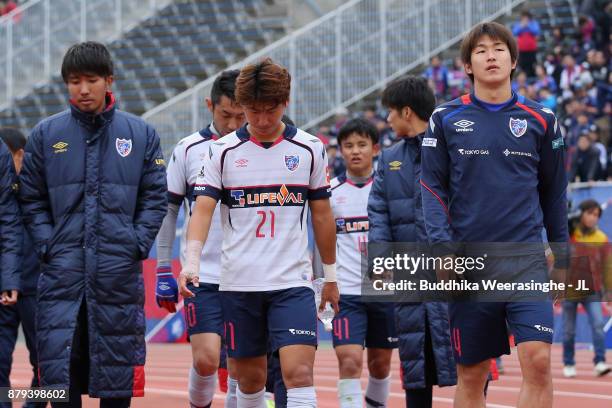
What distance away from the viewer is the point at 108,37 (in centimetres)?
3053

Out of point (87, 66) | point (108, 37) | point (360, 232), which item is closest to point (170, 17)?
point (108, 37)

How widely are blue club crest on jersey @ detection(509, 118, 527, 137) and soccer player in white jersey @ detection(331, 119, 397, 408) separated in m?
2.63

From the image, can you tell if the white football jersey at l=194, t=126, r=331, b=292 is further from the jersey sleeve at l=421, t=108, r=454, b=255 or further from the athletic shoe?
the athletic shoe

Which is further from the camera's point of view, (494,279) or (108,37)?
(108,37)

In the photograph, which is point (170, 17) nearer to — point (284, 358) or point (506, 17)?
Answer: point (506, 17)

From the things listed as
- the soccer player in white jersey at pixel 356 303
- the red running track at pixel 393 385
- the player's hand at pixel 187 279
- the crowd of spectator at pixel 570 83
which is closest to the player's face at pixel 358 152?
the soccer player in white jersey at pixel 356 303

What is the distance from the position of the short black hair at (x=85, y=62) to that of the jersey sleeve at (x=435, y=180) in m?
1.90

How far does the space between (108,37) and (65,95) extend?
1.80m

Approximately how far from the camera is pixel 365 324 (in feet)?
31.2

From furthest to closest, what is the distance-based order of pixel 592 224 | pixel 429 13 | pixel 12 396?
pixel 429 13 < pixel 592 224 < pixel 12 396

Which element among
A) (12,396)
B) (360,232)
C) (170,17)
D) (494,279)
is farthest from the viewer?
(170,17)

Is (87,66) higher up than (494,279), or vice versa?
(87,66)

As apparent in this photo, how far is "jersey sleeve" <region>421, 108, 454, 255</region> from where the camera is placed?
7117 millimetres

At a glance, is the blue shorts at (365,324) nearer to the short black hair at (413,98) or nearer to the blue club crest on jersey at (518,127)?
the short black hair at (413,98)
